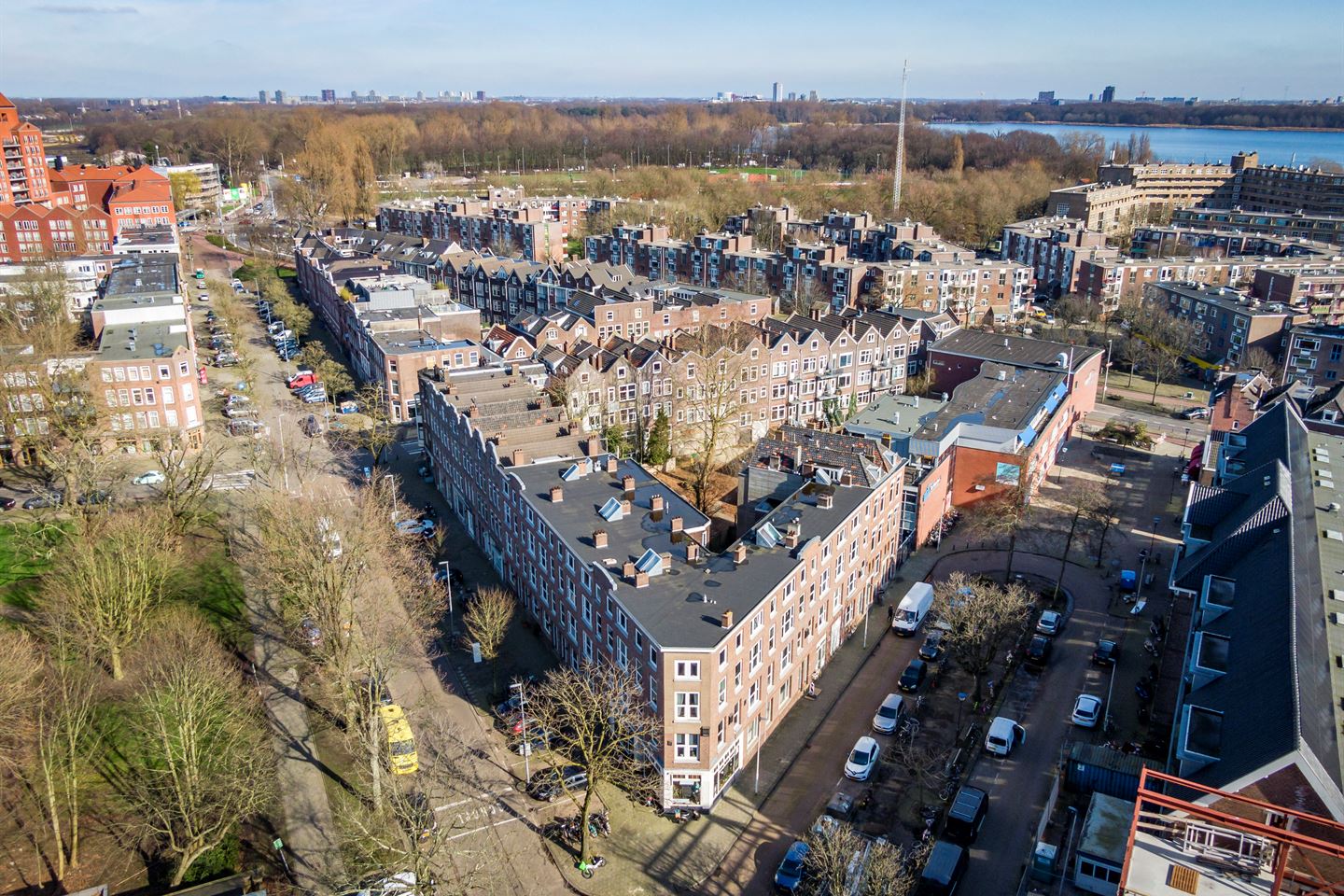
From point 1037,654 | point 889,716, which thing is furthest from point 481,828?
point 1037,654

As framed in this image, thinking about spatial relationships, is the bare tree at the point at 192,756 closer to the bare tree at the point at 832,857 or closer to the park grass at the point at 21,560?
the park grass at the point at 21,560

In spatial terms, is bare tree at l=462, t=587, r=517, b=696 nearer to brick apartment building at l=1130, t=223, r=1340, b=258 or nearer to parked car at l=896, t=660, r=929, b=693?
parked car at l=896, t=660, r=929, b=693

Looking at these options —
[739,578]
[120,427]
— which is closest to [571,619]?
[739,578]

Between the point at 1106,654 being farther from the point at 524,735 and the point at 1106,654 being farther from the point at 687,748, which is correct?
the point at 524,735

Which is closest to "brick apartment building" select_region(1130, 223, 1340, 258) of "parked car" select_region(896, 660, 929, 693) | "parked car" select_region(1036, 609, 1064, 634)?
"parked car" select_region(1036, 609, 1064, 634)

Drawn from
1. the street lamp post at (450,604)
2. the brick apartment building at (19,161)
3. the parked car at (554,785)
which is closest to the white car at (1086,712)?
the parked car at (554,785)

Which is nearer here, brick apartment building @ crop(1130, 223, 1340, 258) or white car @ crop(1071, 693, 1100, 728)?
white car @ crop(1071, 693, 1100, 728)
